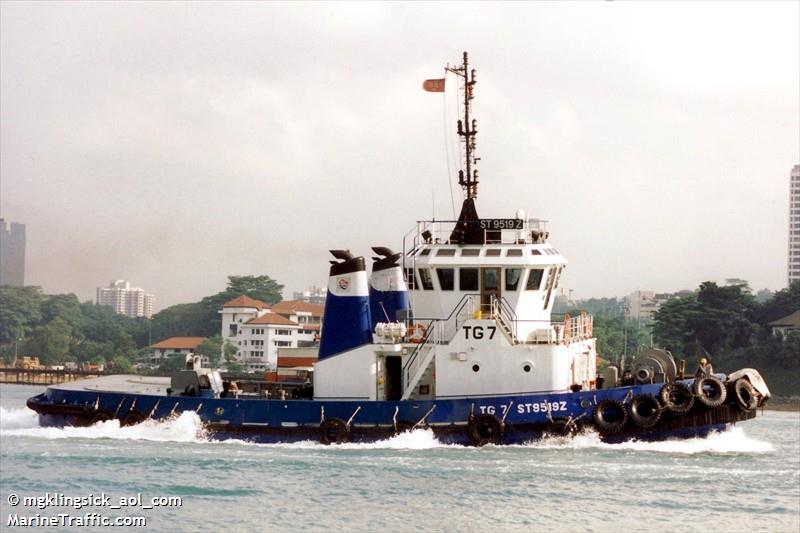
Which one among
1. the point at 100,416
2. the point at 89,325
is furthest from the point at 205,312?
the point at 100,416

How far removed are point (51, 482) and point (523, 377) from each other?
9.11 meters

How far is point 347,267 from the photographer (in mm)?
25438

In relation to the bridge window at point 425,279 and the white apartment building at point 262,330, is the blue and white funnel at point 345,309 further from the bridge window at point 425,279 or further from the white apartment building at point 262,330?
the white apartment building at point 262,330

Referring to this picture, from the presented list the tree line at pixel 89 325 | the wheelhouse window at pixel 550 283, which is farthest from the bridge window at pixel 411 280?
the tree line at pixel 89 325

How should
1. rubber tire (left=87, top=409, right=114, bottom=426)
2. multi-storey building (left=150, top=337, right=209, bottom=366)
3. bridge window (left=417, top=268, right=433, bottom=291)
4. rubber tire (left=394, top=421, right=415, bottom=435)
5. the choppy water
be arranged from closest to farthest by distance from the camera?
the choppy water → rubber tire (left=394, top=421, right=415, bottom=435) → bridge window (left=417, top=268, right=433, bottom=291) → rubber tire (left=87, top=409, right=114, bottom=426) → multi-storey building (left=150, top=337, right=209, bottom=366)

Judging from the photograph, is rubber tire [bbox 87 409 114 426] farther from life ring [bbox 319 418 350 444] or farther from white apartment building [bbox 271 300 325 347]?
white apartment building [bbox 271 300 325 347]

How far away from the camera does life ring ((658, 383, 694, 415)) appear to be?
928 inches

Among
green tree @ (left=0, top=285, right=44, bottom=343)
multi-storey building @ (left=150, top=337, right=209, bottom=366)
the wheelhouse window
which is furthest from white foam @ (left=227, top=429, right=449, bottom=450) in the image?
green tree @ (left=0, top=285, right=44, bottom=343)

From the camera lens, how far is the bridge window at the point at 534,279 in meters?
24.9

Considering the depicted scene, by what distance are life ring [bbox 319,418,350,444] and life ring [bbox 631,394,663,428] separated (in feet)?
18.4

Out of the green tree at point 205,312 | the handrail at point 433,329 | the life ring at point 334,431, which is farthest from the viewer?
the green tree at point 205,312

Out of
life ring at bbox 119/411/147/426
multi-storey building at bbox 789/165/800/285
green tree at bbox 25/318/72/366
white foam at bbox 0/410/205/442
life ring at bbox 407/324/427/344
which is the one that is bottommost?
white foam at bbox 0/410/205/442
